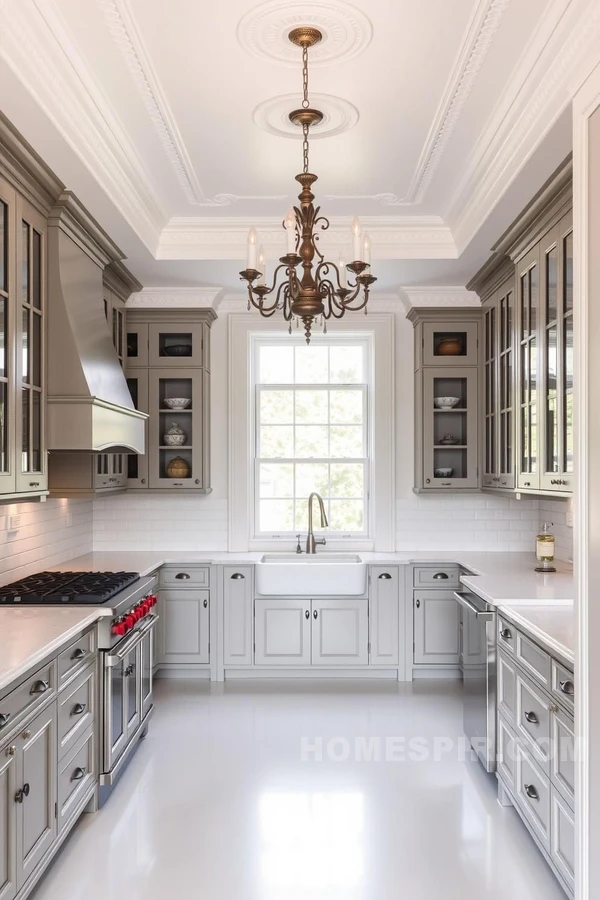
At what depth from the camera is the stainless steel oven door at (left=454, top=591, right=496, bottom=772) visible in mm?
3463

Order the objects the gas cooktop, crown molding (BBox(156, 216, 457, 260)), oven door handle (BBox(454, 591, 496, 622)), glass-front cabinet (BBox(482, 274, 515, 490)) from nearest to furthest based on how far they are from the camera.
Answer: the gas cooktop → oven door handle (BBox(454, 591, 496, 622)) → glass-front cabinet (BBox(482, 274, 515, 490)) → crown molding (BBox(156, 216, 457, 260))

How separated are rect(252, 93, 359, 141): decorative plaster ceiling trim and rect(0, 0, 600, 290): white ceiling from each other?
0.04ft

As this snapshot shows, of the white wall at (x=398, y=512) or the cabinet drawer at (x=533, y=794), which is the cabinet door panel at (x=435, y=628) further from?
the cabinet drawer at (x=533, y=794)

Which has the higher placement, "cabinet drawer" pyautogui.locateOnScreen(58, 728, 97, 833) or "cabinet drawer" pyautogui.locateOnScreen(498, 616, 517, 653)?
"cabinet drawer" pyautogui.locateOnScreen(498, 616, 517, 653)

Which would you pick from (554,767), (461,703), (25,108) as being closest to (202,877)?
(554,767)

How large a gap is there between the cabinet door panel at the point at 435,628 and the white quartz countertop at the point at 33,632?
2.61 metres

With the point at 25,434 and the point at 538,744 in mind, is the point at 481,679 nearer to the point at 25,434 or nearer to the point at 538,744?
the point at 538,744

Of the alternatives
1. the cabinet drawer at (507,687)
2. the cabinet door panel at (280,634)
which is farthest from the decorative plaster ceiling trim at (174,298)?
the cabinet drawer at (507,687)

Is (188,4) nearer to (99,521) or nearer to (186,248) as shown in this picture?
(186,248)

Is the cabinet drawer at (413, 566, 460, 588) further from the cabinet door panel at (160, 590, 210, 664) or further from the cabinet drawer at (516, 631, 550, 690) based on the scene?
the cabinet drawer at (516, 631, 550, 690)

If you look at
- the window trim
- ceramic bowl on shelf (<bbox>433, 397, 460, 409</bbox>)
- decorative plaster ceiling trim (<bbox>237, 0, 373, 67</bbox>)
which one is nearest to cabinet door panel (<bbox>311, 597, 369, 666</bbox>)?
the window trim

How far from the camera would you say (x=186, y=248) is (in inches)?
182

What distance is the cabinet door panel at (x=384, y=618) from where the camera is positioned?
5145 mm

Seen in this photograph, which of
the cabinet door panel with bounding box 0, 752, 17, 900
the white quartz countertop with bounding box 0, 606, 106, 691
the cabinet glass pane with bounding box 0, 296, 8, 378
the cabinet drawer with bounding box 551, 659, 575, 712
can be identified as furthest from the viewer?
the cabinet glass pane with bounding box 0, 296, 8, 378
